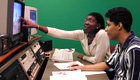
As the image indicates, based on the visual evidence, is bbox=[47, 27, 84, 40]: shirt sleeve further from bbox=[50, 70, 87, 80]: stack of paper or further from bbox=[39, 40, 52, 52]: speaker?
bbox=[50, 70, 87, 80]: stack of paper

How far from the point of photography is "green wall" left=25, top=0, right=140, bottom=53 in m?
2.78

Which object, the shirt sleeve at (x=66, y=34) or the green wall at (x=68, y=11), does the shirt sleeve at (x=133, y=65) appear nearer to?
the shirt sleeve at (x=66, y=34)

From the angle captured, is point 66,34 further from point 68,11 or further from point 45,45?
point 68,11

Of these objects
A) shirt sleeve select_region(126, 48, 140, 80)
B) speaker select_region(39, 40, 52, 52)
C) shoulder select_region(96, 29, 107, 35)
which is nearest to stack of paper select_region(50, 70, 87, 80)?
shirt sleeve select_region(126, 48, 140, 80)

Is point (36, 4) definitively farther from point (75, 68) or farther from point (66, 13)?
point (75, 68)

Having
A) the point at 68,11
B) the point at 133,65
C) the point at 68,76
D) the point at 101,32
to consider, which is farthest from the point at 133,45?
the point at 68,11

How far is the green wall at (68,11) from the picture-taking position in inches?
109

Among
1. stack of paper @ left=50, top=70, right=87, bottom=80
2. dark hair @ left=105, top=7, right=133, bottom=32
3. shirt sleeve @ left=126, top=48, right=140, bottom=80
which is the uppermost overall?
dark hair @ left=105, top=7, right=133, bottom=32

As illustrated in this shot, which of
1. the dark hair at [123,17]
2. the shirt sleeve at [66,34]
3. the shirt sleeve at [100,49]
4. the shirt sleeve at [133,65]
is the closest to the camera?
the shirt sleeve at [133,65]

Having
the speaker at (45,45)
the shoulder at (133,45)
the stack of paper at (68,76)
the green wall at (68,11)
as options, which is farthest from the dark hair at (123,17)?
the green wall at (68,11)

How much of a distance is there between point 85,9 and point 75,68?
1.75 metres

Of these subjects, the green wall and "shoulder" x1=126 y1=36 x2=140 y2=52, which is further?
the green wall

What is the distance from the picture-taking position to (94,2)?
113 inches

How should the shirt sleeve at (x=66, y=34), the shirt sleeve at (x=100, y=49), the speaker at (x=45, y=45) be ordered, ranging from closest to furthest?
1. the shirt sleeve at (x=100, y=49)
2. the shirt sleeve at (x=66, y=34)
3. the speaker at (x=45, y=45)
